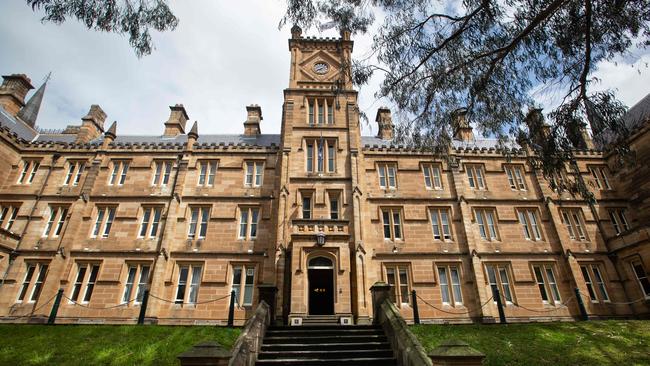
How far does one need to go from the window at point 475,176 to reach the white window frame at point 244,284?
15.7m

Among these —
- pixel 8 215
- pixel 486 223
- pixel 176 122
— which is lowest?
pixel 486 223

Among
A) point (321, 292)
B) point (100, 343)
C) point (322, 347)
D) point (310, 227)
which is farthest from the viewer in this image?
point (321, 292)

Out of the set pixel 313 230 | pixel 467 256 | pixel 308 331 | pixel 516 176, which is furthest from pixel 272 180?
pixel 516 176

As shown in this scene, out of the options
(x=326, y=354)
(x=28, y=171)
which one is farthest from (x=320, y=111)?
(x=28, y=171)

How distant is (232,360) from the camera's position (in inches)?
312

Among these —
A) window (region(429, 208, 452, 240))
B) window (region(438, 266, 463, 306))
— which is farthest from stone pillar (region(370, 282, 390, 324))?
window (region(429, 208, 452, 240))

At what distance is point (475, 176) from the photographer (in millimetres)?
23359

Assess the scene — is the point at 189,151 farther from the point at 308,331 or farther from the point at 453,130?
the point at 453,130

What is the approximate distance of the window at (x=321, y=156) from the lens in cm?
2114

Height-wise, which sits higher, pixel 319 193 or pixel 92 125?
pixel 92 125

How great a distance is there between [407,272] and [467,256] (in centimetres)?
382

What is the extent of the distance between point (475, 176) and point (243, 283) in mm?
17068

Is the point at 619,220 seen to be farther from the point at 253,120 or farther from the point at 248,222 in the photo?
the point at 253,120

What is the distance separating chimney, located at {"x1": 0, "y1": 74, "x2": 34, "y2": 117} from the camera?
1030 inches
